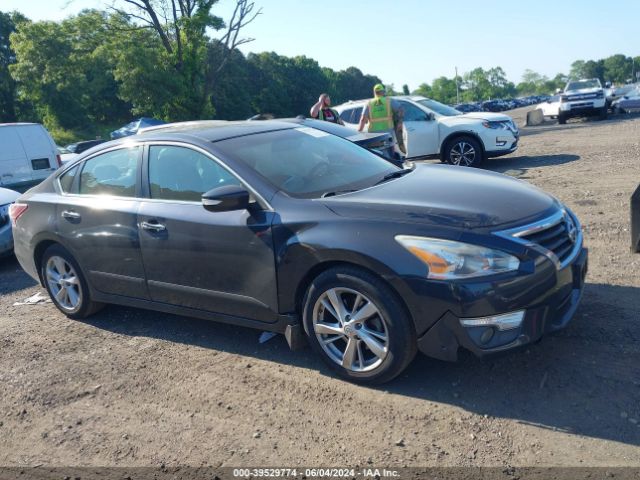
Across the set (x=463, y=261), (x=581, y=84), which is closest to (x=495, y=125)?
(x=463, y=261)

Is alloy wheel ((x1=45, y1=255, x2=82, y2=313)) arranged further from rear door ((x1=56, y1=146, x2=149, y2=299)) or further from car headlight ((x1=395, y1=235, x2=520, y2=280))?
car headlight ((x1=395, y1=235, x2=520, y2=280))

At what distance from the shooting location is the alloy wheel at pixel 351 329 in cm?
353

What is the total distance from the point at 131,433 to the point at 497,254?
7.78 ft

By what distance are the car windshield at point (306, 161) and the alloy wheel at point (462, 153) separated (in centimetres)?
729

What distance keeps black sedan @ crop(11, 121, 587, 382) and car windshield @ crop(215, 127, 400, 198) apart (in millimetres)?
16

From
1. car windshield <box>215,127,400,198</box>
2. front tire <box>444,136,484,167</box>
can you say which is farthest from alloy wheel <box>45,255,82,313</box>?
front tire <box>444,136,484,167</box>

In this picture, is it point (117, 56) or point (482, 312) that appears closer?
point (482, 312)

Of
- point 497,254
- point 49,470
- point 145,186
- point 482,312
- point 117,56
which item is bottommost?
point 49,470

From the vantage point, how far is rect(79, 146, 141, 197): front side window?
468 cm

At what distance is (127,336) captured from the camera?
4953 millimetres

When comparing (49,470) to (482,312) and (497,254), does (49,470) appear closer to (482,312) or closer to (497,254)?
(482,312)

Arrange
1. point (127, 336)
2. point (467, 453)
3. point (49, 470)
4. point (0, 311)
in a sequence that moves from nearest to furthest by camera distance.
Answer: point (467, 453)
point (49, 470)
point (127, 336)
point (0, 311)

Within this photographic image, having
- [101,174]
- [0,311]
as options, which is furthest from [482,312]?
[0,311]

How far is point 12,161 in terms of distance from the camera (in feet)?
33.4
